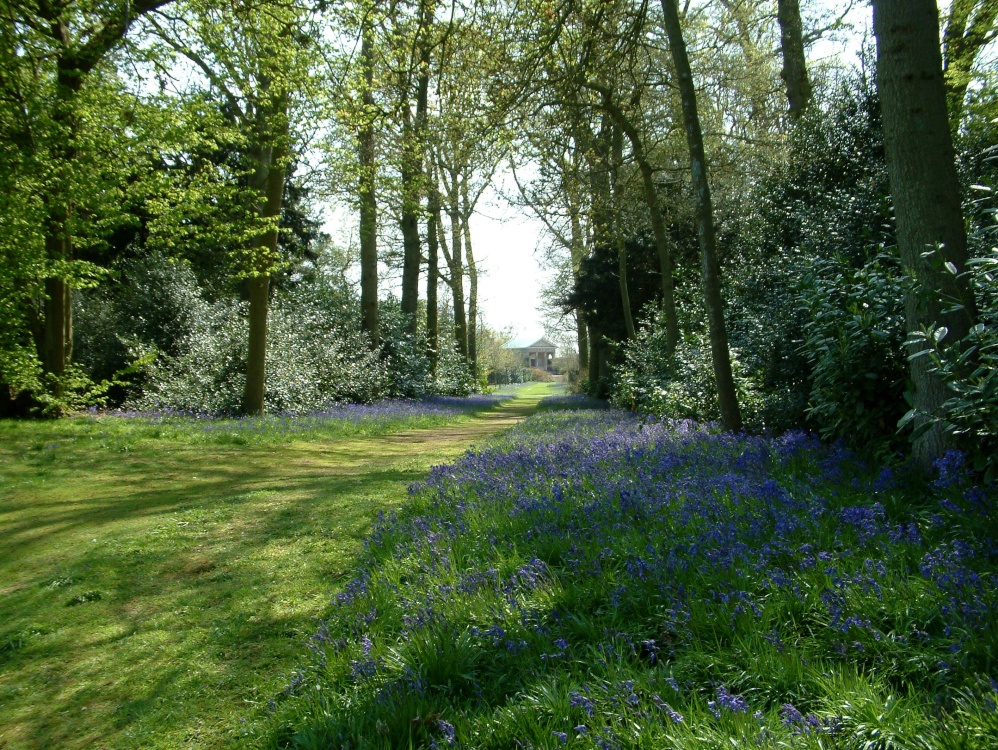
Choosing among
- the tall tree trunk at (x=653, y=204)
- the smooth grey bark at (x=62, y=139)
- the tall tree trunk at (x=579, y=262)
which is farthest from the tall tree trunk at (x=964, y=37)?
the smooth grey bark at (x=62, y=139)

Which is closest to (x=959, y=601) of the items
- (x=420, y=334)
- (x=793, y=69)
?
(x=793, y=69)

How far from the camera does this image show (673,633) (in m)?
2.87

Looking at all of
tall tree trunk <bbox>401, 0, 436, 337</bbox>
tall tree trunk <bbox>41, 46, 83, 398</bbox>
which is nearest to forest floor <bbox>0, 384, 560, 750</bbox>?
tall tree trunk <bbox>41, 46, 83, 398</bbox>

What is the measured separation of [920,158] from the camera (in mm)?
4766

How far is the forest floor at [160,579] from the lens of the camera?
3.09 m

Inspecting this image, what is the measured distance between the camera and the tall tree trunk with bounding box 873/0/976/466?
456 cm

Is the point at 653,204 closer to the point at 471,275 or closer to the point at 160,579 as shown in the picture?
the point at 160,579

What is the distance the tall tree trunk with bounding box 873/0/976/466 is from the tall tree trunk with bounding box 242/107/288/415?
11974mm

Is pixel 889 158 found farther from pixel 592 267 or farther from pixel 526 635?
pixel 592 267

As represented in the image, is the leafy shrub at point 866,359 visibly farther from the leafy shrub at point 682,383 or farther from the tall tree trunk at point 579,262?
the tall tree trunk at point 579,262

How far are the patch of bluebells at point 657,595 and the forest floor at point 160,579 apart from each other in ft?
1.74

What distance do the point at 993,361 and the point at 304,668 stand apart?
4.52 m

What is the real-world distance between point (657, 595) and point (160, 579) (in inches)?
154

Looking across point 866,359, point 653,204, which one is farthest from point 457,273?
point 866,359
